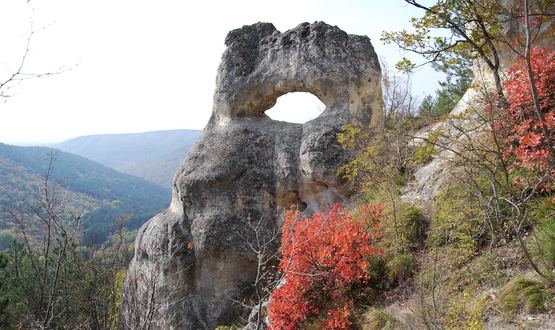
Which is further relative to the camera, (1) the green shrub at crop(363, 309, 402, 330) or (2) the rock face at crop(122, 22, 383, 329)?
(2) the rock face at crop(122, 22, 383, 329)

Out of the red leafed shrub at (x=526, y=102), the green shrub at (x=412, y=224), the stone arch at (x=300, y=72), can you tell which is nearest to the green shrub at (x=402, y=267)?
the green shrub at (x=412, y=224)

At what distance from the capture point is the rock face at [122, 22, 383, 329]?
14.4 metres

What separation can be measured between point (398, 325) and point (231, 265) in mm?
7847

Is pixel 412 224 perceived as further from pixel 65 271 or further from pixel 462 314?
pixel 65 271

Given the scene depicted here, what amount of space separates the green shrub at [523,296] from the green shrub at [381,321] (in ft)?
5.83

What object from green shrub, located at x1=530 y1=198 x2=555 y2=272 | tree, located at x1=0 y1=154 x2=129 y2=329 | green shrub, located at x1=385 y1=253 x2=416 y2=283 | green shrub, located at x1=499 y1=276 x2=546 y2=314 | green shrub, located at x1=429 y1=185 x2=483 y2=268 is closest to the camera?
tree, located at x1=0 y1=154 x2=129 y2=329

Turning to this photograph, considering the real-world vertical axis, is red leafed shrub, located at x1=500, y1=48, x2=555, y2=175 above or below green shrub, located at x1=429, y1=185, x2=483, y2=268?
above

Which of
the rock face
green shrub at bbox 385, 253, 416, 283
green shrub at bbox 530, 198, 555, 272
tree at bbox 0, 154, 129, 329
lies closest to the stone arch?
the rock face

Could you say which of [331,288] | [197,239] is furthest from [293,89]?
[331,288]

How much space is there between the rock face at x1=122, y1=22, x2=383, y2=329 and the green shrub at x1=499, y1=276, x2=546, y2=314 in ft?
23.5

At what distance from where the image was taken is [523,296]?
6.60 metres

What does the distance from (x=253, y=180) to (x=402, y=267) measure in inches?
268

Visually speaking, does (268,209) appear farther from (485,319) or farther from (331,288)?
(485,319)

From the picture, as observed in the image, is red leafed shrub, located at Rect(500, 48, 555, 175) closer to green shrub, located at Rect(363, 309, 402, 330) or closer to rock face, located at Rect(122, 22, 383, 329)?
green shrub, located at Rect(363, 309, 402, 330)
